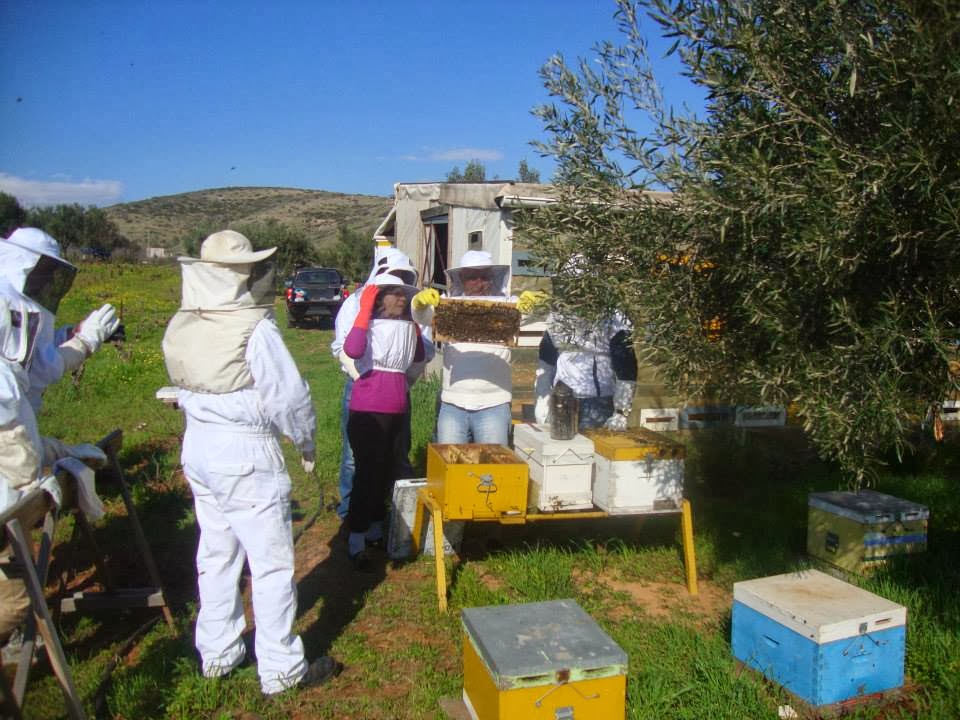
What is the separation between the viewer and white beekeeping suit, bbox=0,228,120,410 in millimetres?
3912

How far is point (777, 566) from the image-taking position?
5.33 m

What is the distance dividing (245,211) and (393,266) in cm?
8741

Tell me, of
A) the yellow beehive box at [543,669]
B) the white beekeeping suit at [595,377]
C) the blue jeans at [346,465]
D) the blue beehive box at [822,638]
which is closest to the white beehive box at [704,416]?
the white beekeeping suit at [595,377]

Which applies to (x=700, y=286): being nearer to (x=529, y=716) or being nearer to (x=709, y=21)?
(x=709, y=21)

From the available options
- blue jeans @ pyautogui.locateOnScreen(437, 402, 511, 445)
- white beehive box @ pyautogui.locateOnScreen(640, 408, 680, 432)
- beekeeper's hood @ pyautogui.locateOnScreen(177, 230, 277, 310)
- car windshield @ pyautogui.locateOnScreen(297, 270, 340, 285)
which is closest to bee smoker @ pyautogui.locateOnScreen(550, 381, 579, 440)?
blue jeans @ pyautogui.locateOnScreen(437, 402, 511, 445)

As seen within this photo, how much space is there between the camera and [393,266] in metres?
4.95

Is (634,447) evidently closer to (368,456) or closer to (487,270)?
(487,270)

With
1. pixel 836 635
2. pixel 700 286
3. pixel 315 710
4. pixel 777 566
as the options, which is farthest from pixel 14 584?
pixel 777 566

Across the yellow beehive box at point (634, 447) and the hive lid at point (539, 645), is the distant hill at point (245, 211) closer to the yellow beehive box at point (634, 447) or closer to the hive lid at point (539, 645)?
the yellow beehive box at point (634, 447)

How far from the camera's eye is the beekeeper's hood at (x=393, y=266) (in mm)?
4961

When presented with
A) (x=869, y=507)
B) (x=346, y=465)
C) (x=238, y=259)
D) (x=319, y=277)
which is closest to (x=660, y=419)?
(x=869, y=507)

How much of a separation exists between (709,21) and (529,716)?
2.89 metres

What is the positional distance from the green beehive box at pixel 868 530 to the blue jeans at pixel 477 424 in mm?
2122

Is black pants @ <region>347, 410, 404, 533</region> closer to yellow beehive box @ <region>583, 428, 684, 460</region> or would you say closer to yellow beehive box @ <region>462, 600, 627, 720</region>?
yellow beehive box @ <region>583, 428, 684, 460</region>
